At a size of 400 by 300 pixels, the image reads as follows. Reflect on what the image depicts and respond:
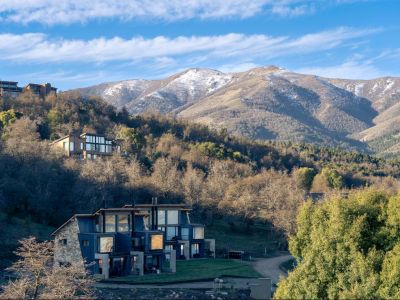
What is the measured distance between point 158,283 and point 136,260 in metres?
4.79

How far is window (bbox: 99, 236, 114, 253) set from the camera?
4169cm

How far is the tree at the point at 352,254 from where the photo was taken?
80.1ft

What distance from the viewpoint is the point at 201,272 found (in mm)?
42031

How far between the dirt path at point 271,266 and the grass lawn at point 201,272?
697 mm

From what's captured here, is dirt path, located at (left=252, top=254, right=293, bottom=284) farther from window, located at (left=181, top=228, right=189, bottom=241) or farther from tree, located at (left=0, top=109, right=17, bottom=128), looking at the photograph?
tree, located at (left=0, top=109, right=17, bottom=128)

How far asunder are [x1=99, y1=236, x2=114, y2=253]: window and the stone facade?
57.1 inches

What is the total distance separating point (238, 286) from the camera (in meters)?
38.5

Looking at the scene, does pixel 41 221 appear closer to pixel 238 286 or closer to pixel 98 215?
pixel 98 215

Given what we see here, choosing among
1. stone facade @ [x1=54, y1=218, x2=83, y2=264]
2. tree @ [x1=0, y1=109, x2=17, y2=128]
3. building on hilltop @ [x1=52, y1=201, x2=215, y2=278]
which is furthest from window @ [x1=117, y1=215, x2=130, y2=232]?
tree @ [x1=0, y1=109, x2=17, y2=128]

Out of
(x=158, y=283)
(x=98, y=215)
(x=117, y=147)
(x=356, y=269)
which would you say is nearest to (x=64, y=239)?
(x=98, y=215)

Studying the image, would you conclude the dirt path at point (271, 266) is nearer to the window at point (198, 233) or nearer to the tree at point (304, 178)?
the window at point (198, 233)

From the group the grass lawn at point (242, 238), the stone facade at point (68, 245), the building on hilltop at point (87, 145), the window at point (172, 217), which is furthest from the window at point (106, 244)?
the building on hilltop at point (87, 145)

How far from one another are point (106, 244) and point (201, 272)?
6.62m

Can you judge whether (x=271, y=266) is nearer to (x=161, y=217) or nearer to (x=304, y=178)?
(x=161, y=217)
